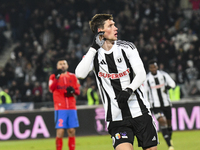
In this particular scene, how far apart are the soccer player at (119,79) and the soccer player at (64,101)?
441 cm

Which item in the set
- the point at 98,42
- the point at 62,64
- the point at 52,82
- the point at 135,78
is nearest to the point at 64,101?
the point at 52,82

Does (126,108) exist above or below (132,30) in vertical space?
below

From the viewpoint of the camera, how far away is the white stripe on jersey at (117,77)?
4.39 metres

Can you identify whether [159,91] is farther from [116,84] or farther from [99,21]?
[99,21]

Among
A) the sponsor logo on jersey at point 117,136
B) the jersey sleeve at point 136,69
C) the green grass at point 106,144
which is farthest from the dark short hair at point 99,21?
the green grass at point 106,144

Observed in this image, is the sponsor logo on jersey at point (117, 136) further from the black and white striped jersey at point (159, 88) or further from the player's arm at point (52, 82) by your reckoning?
the black and white striped jersey at point (159, 88)

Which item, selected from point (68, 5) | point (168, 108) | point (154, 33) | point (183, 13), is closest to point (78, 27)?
point (68, 5)

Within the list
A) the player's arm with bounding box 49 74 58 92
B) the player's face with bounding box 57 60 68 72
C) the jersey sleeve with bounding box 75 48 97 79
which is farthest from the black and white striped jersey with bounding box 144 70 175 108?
the jersey sleeve with bounding box 75 48 97 79

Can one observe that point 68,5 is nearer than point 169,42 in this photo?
No

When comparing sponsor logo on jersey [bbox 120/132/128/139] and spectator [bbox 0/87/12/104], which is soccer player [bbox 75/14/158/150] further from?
Answer: spectator [bbox 0/87/12/104]

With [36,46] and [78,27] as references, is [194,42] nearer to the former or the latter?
[78,27]

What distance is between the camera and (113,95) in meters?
4.44

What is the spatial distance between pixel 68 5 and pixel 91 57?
1821 cm

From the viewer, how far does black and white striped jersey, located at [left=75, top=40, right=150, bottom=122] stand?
439 centimetres
